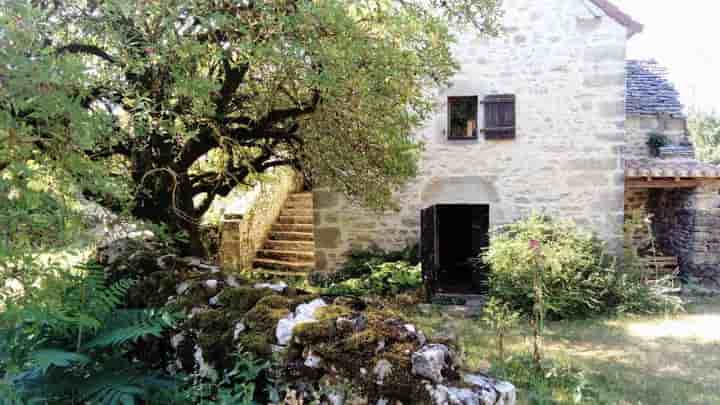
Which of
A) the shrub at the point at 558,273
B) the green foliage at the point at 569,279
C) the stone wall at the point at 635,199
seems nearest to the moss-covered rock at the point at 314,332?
the shrub at the point at 558,273

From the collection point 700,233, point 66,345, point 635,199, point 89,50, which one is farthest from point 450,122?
point 66,345

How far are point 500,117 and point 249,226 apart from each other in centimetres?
539

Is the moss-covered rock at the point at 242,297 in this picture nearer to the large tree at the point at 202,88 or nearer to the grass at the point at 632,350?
the large tree at the point at 202,88

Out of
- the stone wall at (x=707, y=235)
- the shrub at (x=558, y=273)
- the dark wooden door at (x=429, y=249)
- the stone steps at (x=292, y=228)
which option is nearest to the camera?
the shrub at (x=558, y=273)

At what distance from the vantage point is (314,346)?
7.97 feet

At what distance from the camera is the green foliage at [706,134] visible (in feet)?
69.1

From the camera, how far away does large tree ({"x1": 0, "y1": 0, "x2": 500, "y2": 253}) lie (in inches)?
103

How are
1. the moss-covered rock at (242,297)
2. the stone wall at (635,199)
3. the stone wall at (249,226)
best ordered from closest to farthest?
the moss-covered rock at (242,297), the stone wall at (249,226), the stone wall at (635,199)

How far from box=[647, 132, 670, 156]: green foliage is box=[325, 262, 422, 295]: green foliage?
6.44 meters

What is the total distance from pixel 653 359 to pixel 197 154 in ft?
18.3

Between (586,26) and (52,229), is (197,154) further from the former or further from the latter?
(586,26)

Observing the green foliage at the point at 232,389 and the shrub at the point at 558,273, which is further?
the shrub at the point at 558,273

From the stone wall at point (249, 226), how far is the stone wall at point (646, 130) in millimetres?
7648

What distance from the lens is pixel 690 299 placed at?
8.56 metres
